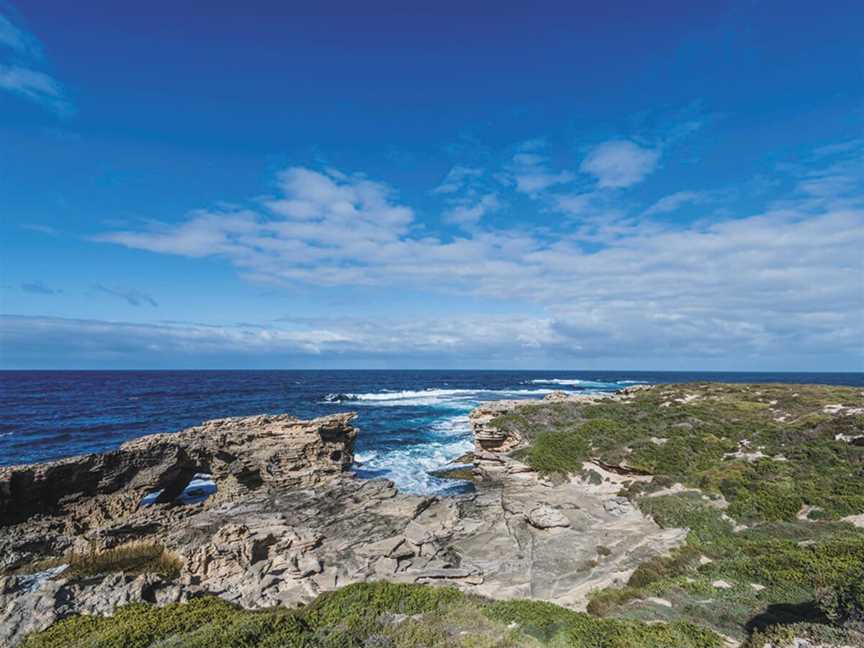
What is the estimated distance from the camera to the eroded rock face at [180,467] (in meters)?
20.7

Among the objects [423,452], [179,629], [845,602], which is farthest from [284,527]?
[423,452]

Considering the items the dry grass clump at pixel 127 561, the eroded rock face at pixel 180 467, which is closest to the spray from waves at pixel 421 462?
the eroded rock face at pixel 180 467

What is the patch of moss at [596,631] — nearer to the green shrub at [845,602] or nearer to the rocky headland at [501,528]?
the rocky headland at [501,528]

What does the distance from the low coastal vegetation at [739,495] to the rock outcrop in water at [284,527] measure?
140 cm

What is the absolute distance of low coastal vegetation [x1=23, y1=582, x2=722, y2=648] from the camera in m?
8.91

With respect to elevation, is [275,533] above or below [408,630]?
below

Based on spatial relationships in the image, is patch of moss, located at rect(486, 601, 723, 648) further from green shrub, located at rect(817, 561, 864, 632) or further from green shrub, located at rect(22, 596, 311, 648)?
green shrub, located at rect(22, 596, 311, 648)

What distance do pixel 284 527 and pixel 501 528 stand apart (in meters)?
9.66

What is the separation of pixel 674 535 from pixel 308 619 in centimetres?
1368

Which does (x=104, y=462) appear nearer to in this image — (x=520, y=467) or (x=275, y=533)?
(x=275, y=533)

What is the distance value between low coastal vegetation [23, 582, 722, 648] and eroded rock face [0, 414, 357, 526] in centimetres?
1426

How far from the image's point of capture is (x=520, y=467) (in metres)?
26.6

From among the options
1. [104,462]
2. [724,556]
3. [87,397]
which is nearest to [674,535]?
[724,556]

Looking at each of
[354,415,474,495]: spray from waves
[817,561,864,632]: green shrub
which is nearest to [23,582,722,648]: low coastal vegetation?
[817,561,864,632]: green shrub
